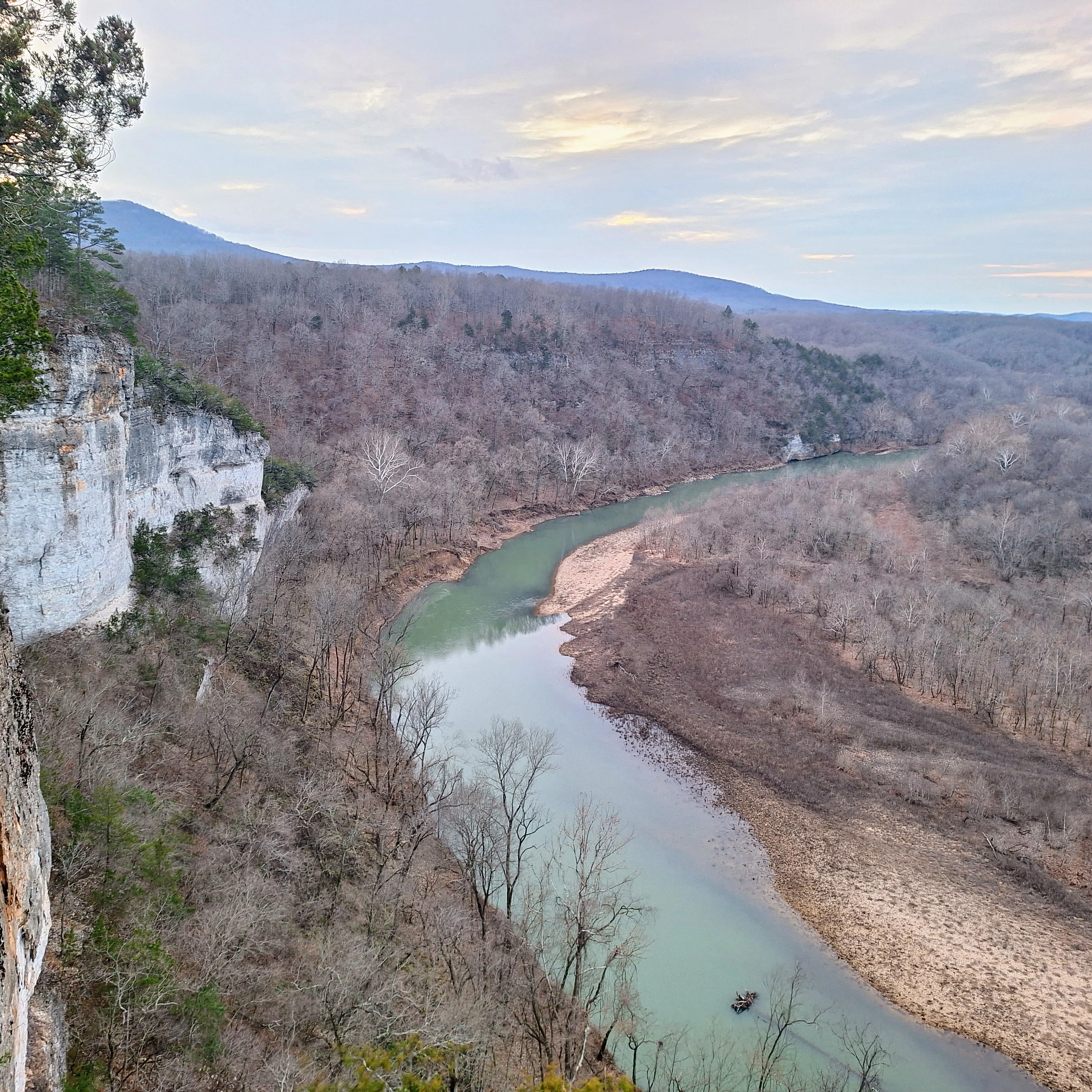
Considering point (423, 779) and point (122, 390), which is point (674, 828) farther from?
point (122, 390)

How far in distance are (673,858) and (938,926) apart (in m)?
5.54

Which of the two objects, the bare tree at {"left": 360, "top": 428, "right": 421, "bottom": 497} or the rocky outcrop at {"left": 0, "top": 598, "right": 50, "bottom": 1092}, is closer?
the rocky outcrop at {"left": 0, "top": 598, "right": 50, "bottom": 1092}

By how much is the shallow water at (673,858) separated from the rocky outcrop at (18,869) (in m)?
10.3

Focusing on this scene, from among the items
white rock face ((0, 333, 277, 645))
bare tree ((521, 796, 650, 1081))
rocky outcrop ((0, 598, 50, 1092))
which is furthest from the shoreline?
rocky outcrop ((0, 598, 50, 1092))

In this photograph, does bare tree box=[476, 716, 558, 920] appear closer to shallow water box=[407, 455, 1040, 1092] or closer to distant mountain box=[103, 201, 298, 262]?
shallow water box=[407, 455, 1040, 1092]

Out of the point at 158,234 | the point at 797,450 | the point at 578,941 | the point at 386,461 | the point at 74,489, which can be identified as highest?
the point at 158,234

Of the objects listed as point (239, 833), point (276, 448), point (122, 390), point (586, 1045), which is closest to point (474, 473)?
point (276, 448)

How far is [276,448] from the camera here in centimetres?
3938

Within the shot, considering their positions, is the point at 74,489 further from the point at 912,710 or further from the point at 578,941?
the point at 912,710

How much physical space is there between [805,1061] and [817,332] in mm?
129489

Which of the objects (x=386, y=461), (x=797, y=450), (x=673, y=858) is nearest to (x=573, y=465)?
(x=386, y=461)

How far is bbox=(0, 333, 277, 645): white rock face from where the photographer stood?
1372cm

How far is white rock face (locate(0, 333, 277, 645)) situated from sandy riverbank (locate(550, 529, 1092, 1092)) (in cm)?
1647

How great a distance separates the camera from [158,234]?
149 meters
